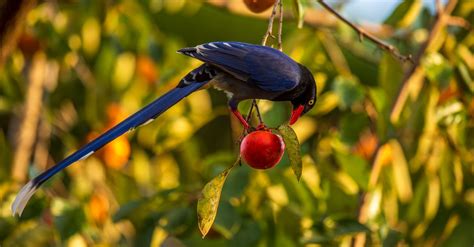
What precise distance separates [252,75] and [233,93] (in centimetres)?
7

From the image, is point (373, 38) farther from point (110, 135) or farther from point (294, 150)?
point (110, 135)

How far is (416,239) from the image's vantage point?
365 centimetres

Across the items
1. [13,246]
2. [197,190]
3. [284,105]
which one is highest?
[284,105]

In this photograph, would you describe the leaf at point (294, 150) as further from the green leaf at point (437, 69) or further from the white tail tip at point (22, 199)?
the green leaf at point (437, 69)

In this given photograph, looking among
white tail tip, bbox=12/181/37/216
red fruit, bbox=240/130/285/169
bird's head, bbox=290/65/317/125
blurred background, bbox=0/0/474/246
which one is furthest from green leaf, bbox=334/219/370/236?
white tail tip, bbox=12/181/37/216

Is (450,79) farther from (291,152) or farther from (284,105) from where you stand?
(291,152)

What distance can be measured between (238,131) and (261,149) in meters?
1.75

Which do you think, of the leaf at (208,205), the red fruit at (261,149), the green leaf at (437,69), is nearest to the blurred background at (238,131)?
the green leaf at (437,69)

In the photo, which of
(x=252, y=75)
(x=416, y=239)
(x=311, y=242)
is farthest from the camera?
(x=416, y=239)

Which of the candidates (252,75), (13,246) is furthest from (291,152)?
(13,246)

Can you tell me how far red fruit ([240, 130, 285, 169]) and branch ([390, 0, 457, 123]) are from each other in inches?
40.1

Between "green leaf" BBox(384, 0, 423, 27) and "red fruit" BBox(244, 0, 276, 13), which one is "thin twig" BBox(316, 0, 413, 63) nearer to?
"red fruit" BBox(244, 0, 276, 13)

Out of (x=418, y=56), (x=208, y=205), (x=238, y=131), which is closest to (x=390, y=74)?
(x=418, y=56)

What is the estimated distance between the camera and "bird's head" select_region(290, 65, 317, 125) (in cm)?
257
